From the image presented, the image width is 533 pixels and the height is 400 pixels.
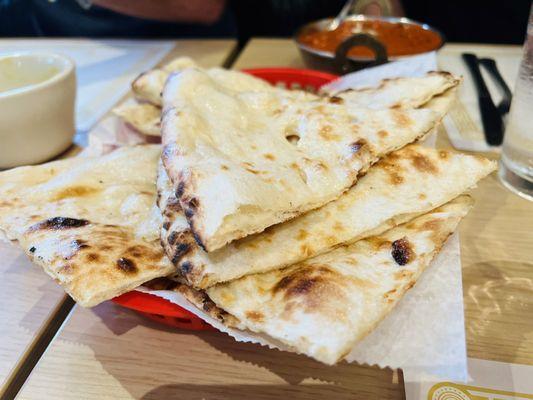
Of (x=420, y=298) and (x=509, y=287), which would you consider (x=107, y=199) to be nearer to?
(x=420, y=298)

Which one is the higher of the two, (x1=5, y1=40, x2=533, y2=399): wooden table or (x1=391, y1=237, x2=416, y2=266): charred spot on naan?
(x1=391, y1=237, x2=416, y2=266): charred spot on naan

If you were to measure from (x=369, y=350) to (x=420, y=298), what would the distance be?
0.14 meters

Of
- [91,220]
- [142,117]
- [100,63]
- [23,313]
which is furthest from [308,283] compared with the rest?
[100,63]

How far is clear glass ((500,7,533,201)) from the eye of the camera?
3.42 ft

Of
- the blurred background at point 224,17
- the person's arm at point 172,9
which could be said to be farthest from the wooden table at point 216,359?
the person's arm at point 172,9

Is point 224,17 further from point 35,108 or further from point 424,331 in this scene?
point 424,331

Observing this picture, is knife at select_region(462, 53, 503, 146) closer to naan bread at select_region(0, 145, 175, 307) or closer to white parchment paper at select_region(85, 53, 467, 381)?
white parchment paper at select_region(85, 53, 467, 381)

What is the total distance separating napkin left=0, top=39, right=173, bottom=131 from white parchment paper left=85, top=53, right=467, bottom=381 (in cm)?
116

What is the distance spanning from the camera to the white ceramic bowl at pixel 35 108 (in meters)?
1.21

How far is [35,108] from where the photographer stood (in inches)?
48.8

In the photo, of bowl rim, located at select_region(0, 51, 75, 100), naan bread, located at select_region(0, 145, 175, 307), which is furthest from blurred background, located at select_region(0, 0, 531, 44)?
naan bread, located at select_region(0, 145, 175, 307)

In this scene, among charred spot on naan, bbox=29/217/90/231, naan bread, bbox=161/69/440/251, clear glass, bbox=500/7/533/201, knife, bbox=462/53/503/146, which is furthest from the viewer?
knife, bbox=462/53/503/146

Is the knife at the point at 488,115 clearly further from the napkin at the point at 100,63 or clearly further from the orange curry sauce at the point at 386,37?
the napkin at the point at 100,63

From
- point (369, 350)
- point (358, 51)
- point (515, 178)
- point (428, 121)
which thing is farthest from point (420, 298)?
point (358, 51)
